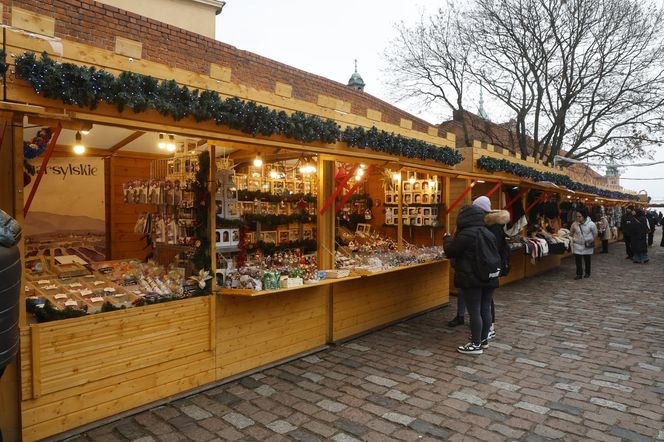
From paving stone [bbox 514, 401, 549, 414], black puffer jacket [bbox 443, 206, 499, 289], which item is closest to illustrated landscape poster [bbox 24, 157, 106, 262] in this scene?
black puffer jacket [bbox 443, 206, 499, 289]

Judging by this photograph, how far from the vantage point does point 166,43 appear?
43.0 feet

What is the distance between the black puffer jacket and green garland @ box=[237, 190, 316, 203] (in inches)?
121

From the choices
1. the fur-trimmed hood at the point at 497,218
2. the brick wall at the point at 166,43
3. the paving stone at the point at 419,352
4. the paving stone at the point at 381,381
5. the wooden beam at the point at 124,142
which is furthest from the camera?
the brick wall at the point at 166,43

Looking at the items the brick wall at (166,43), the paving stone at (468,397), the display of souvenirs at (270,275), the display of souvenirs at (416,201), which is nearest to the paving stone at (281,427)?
the display of souvenirs at (270,275)

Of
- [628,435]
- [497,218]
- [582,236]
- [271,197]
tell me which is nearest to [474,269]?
[497,218]

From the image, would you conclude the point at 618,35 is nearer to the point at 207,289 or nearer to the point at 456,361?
the point at 456,361

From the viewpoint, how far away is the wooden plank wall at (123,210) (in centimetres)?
753

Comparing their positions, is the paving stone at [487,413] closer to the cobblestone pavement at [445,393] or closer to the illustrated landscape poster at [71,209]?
the cobblestone pavement at [445,393]

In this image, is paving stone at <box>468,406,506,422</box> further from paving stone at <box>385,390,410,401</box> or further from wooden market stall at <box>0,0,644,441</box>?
wooden market stall at <box>0,0,644,441</box>

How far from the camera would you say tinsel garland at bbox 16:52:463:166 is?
2.94 meters

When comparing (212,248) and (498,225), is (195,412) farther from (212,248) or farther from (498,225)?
(498,225)

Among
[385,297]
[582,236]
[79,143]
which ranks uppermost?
[79,143]

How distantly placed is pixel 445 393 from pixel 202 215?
3.01 meters

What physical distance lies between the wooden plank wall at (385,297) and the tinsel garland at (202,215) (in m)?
1.91
